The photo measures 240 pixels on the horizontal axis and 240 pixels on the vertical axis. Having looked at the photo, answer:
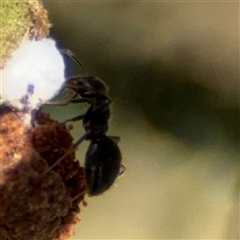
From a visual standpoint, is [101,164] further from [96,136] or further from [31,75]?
[31,75]

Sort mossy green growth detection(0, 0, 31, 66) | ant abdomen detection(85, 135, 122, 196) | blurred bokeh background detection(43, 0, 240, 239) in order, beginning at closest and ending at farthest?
mossy green growth detection(0, 0, 31, 66) < ant abdomen detection(85, 135, 122, 196) < blurred bokeh background detection(43, 0, 240, 239)

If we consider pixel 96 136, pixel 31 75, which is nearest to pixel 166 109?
pixel 96 136


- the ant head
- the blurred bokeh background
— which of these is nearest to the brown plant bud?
the ant head

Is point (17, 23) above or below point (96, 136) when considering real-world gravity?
above

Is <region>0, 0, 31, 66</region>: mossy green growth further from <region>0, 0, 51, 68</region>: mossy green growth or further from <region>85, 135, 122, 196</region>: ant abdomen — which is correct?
<region>85, 135, 122, 196</region>: ant abdomen

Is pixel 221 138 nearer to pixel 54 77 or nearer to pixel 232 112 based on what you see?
A: pixel 232 112

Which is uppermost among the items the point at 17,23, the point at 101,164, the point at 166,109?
the point at 17,23

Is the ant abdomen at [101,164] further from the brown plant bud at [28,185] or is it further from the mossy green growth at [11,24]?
the mossy green growth at [11,24]
